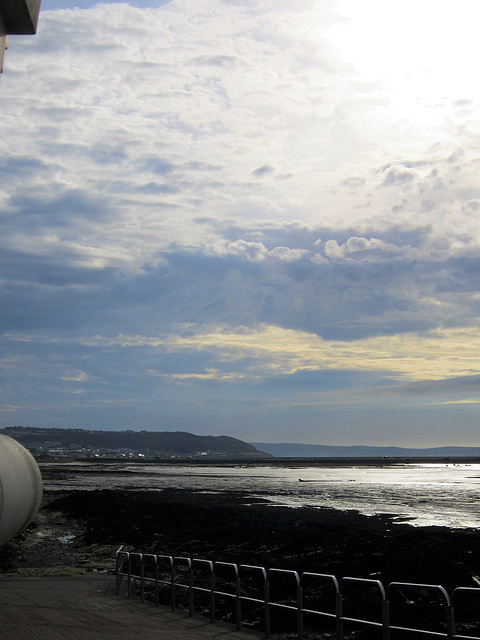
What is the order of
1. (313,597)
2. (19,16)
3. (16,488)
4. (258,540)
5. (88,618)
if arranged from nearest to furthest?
(88,618)
(19,16)
(16,488)
(313,597)
(258,540)

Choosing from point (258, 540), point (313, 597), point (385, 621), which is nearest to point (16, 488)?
point (313, 597)

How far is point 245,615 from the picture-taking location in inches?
638

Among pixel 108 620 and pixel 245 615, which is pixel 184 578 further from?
pixel 108 620

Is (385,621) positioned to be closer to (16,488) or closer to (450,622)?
(450,622)

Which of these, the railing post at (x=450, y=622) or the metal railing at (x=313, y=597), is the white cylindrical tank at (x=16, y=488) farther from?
the railing post at (x=450, y=622)

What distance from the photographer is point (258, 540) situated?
29.5 meters

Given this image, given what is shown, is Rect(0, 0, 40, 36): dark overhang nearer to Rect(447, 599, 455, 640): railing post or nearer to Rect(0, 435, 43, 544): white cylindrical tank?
Rect(0, 435, 43, 544): white cylindrical tank

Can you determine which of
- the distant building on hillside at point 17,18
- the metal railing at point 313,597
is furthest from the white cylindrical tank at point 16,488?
the distant building on hillside at point 17,18

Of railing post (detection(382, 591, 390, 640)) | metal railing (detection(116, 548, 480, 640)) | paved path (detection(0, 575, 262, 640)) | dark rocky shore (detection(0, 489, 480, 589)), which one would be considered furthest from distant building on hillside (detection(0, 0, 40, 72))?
dark rocky shore (detection(0, 489, 480, 589))

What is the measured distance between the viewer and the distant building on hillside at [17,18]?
14.7 metres

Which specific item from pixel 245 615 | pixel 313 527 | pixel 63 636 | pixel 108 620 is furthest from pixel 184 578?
pixel 313 527

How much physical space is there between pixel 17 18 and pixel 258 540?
74.6 feet

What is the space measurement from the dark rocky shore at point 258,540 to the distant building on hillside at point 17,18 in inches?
641

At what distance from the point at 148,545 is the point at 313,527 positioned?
30.2 feet
